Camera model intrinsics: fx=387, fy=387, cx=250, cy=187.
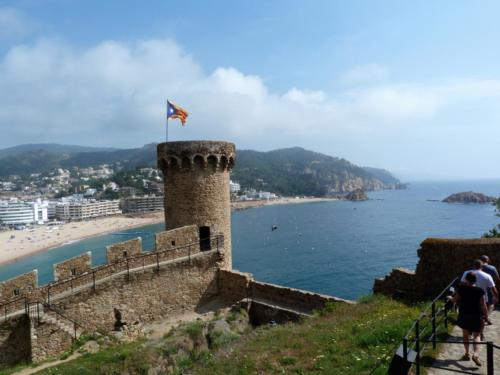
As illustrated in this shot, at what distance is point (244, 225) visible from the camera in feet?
369

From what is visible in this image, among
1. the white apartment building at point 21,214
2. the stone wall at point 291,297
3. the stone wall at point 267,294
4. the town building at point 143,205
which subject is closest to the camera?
the stone wall at point 291,297

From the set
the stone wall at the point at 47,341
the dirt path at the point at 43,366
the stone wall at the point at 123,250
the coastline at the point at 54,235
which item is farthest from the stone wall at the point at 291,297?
the coastline at the point at 54,235

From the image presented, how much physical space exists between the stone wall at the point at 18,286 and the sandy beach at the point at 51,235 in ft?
251

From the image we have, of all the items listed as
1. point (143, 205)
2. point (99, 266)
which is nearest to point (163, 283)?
point (99, 266)

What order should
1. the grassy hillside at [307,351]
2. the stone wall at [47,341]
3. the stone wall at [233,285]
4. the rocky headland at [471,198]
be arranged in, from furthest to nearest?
the rocky headland at [471,198] → the stone wall at [233,285] → the stone wall at [47,341] → the grassy hillside at [307,351]

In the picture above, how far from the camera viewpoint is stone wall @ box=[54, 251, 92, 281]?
1329 centimetres

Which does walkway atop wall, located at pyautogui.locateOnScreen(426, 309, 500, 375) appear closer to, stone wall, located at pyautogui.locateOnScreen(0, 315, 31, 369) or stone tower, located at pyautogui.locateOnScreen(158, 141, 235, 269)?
stone tower, located at pyautogui.locateOnScreen(158, 141, 235, 269)

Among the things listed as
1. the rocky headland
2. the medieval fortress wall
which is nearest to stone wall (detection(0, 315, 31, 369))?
the medieval fortress wall

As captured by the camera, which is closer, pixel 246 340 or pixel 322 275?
pixel 246 340

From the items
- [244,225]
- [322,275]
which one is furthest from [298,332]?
[244,225]

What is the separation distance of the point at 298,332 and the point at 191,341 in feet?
13.8

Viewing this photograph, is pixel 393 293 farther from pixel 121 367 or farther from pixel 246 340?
pixel 121 367

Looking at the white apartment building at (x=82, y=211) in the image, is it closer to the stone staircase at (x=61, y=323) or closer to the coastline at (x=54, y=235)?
the coastline at (x=54, y=235)

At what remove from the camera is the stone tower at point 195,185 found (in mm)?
16609
